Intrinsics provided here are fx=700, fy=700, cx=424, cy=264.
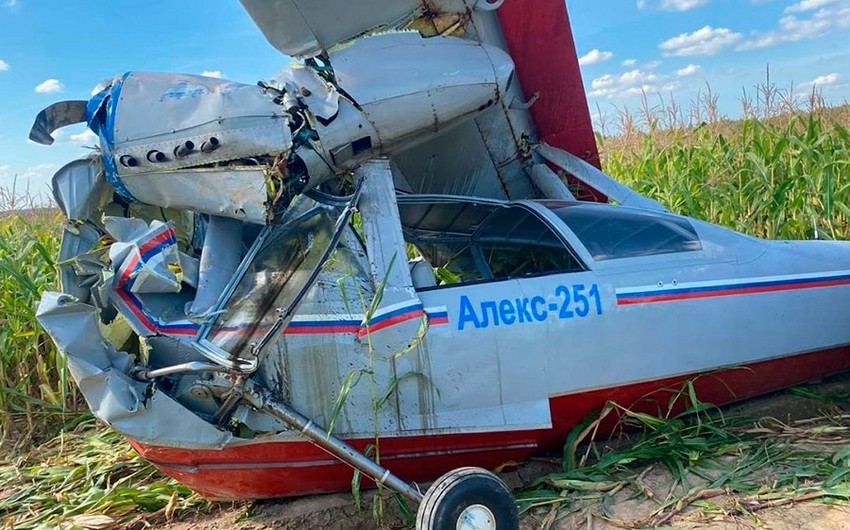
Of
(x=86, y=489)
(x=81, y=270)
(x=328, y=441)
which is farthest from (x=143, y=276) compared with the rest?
(x=86, y=489)

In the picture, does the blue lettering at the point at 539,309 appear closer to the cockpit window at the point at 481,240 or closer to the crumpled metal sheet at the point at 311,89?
the cockpit window at the point at 481,240

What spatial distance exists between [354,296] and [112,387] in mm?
1119

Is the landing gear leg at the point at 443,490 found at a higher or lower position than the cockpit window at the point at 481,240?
lower

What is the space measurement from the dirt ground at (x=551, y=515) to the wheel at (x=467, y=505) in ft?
1.22

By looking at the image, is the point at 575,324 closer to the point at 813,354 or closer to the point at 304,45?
the point at 813,354

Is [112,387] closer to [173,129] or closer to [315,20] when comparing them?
[173,129]

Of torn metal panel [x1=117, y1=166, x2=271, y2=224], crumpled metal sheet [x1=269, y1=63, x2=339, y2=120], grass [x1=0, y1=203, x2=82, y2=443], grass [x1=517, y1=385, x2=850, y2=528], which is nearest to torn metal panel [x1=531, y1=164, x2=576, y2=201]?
grass [x1=517, y1=385, x2=850, y2=528]

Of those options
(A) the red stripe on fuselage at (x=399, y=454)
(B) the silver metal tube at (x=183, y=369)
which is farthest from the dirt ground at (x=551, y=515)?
(B) the silver metal tube at (x=183, y=369)

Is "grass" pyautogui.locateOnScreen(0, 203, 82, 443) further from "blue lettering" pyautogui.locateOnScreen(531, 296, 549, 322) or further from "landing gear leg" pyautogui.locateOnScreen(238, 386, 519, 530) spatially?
"blue lettering" pyautogui.locateOnScreen(531, 296, 549, 322)

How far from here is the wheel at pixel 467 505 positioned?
2936 mm

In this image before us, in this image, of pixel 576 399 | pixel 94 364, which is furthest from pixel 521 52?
pixel 94 364

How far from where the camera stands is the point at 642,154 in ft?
26.7

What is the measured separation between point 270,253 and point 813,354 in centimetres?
326

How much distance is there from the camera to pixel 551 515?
11.1ft
